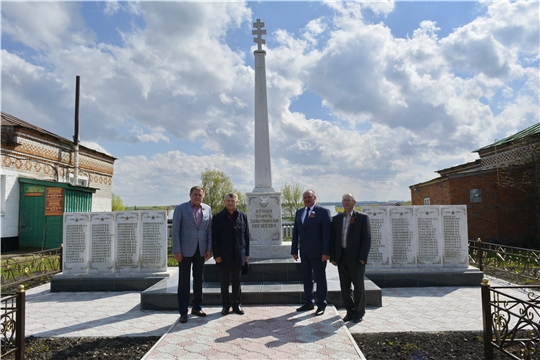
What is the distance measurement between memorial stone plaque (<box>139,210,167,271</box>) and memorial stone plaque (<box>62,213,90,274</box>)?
1.23 meters

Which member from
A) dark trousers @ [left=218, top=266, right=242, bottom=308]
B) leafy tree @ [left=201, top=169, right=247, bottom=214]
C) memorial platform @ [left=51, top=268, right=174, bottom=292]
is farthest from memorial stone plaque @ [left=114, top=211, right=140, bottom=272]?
leafy tree @ [left=201, top=169, right=247, bottom=214]

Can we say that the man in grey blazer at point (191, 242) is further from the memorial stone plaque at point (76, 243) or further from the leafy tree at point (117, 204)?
the leafy tree at point (117, 204)

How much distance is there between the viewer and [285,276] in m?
6.66

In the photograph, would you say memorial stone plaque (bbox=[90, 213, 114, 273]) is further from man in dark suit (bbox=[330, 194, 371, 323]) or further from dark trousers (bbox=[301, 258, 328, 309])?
man in dark suit (bbox=[330, 194, 371, 323])

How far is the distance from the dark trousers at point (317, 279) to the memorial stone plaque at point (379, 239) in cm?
291

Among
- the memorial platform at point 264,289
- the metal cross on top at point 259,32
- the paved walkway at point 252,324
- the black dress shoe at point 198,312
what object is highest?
the metal cross on top at point 259,32

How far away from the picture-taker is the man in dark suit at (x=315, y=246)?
5.01 metres

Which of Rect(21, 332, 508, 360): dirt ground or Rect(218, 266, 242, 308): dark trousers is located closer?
Rect(21, 332, 508, 360): dirt ground

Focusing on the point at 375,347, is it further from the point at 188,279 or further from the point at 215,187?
the point at 215,187

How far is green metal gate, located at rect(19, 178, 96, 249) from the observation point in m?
14.5

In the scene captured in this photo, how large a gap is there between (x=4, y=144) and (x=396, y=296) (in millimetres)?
15814

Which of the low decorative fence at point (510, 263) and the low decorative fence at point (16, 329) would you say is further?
the low decorative fence at point (510, 263)

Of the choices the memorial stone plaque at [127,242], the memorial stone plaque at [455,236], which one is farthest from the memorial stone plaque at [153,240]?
the memorial stone plaque at [455,236]

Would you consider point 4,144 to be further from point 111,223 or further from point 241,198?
point 241,198
